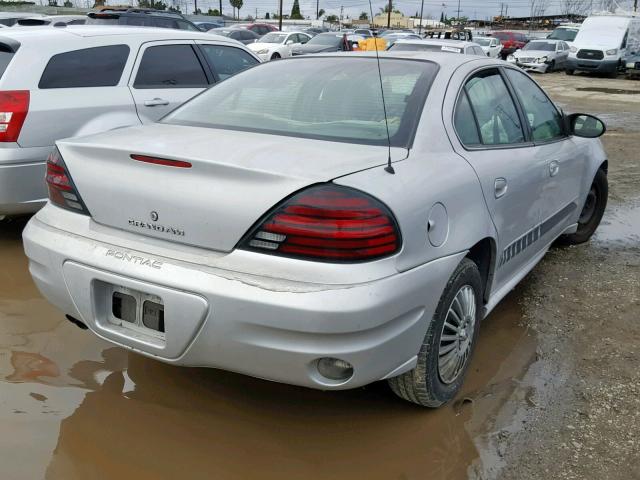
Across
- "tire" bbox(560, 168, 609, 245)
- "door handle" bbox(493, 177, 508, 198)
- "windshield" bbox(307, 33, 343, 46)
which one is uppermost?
"windshield" bbox(307, 33, 343, 46)

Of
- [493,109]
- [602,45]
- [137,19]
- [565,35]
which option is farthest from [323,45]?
[493,109]

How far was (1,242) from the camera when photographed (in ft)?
15.9

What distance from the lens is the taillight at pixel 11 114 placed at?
14.0 ft

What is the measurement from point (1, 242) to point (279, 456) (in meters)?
3.33

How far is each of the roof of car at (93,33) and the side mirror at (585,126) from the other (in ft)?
11.1

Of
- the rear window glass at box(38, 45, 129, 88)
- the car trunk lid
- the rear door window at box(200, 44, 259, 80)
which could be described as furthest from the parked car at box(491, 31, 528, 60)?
the car trunk lid

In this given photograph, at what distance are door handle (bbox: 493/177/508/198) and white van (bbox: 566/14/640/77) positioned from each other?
83.5 ft

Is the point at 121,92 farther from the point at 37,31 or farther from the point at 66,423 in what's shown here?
the point at 66,423

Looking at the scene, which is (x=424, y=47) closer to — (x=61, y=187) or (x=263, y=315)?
(x=61, y=187)

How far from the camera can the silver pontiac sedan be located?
2.18m

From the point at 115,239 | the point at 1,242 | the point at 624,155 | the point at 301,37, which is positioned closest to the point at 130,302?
the point at 115,239

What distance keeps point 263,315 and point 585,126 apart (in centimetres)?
302

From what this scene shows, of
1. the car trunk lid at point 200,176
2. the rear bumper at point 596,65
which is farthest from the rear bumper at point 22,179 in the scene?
the rear bumper at point 596,65

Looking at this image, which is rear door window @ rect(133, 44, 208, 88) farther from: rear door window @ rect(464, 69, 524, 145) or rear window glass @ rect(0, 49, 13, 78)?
rear door window @ rect(464, 69, 524, 145)
